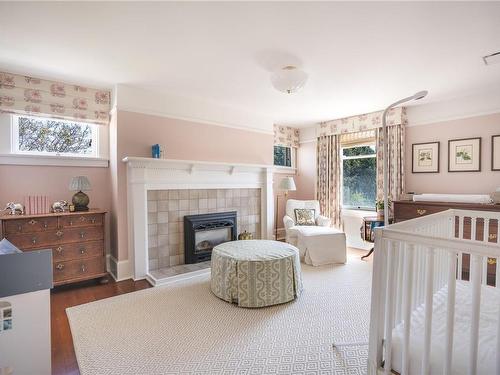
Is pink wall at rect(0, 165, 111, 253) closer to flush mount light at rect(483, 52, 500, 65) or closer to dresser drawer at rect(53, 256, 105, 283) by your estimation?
dresser drawer at rect(53, 256, 105, 283)

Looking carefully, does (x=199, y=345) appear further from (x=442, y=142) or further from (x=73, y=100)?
(x=442, y=142)

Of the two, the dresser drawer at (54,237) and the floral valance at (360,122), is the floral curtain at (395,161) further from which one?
the dresser drawer at (54,237)

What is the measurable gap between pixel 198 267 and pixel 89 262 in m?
1.29

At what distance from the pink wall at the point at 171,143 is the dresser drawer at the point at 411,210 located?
89.4 inches

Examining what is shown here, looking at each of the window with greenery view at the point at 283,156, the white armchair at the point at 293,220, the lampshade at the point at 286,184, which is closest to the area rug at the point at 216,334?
the white armchair at the point at 293,220

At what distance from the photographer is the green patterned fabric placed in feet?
15.0

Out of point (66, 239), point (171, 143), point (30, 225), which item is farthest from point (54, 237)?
point (171, 143)

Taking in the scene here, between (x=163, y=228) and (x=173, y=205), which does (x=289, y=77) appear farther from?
(x=163, y=228)

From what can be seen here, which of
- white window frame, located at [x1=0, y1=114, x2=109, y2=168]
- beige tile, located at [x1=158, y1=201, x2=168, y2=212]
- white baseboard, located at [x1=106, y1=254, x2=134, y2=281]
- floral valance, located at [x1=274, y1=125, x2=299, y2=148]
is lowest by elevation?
white baseboard, located at [x1=106, y1=254, x2=134, y2=281]

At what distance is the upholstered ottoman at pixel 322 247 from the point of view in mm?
3807

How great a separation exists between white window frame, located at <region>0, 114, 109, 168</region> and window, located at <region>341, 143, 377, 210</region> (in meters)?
4.14

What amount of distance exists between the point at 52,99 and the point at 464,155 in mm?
5406

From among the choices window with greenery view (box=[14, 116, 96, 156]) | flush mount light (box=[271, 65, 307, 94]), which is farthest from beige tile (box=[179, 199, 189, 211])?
flush mount light (box=[271, 65, 307, 94])

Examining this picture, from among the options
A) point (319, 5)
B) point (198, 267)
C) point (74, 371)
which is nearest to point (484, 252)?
point (319, 5)
